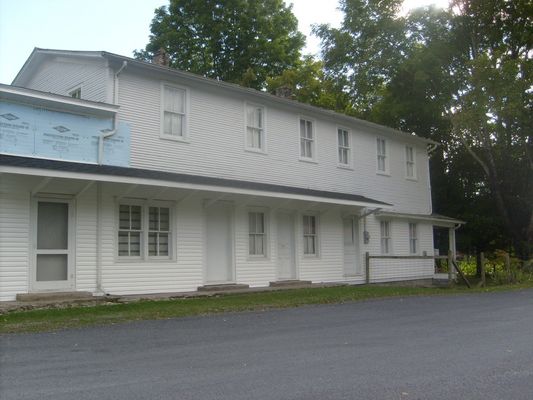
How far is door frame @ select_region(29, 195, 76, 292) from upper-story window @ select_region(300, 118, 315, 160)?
8758mm

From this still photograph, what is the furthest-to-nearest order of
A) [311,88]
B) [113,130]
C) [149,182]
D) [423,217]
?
[311,88], [423,217], [113,130], [149,182]

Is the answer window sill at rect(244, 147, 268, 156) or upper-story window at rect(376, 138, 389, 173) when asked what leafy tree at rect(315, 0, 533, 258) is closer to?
upper-story window at rect(376, 138, 389, 173)

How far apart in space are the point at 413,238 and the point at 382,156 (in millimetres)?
3913

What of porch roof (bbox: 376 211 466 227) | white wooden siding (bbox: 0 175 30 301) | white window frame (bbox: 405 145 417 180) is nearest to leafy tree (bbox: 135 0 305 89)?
white window frame (bbox: 405 145 417 180)

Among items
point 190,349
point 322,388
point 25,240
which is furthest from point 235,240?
point 322,388

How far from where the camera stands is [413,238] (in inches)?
977

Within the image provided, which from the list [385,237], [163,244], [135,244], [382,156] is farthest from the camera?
[382,156]

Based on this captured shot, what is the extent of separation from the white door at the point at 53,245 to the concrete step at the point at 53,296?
1.26 ft

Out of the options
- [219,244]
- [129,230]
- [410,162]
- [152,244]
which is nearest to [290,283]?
[219,244]

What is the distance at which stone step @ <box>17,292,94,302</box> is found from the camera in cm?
1238

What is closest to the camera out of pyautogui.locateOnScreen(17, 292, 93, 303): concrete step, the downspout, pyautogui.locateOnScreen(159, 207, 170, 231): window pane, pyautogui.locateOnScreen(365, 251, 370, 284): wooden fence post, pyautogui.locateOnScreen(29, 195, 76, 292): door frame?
pyautogui.locateOnScreen(17, 292, 93, 303): concrete step

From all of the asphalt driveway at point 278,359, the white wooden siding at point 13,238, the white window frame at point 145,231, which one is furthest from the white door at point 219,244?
the white wooden siding at point 13,238

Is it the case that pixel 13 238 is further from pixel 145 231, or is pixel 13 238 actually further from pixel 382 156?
pixel 382 156

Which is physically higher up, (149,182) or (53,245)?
(149,182)
